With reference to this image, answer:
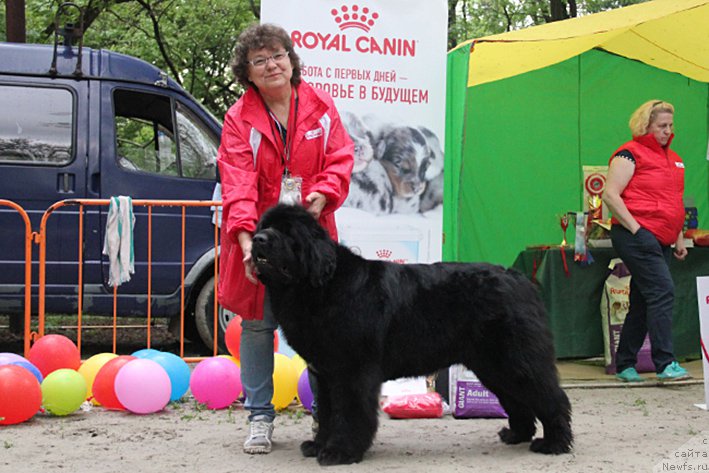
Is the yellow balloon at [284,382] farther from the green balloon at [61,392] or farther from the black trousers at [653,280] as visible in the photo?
the black trousers at [653,280]

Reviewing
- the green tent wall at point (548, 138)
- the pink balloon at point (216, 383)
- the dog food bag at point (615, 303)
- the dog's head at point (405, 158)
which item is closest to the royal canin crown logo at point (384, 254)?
the dog's head at point (405, 158)

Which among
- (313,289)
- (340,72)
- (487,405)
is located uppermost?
(340,72)

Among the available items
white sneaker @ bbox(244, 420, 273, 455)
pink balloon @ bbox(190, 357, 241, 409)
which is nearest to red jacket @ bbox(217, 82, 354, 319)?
white sneaker @ bbox(244, 420, 273, 455)

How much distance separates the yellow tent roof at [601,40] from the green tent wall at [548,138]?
0.88 meters

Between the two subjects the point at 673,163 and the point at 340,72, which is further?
the point at 673,163

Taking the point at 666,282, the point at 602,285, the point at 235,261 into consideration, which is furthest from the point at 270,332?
the point at 602,285

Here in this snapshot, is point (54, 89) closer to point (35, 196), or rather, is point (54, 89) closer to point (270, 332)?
point (35, 196)

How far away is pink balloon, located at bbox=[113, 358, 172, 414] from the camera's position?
5.39m

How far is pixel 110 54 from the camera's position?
25.2 feet

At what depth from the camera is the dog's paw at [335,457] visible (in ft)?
13.6

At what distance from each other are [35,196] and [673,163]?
5.08 meters

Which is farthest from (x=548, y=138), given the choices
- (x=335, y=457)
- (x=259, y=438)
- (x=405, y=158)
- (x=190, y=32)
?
(x=190, y=32)

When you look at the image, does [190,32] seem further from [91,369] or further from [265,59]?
[265,59]

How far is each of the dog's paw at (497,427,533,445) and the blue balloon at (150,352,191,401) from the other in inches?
85.3
